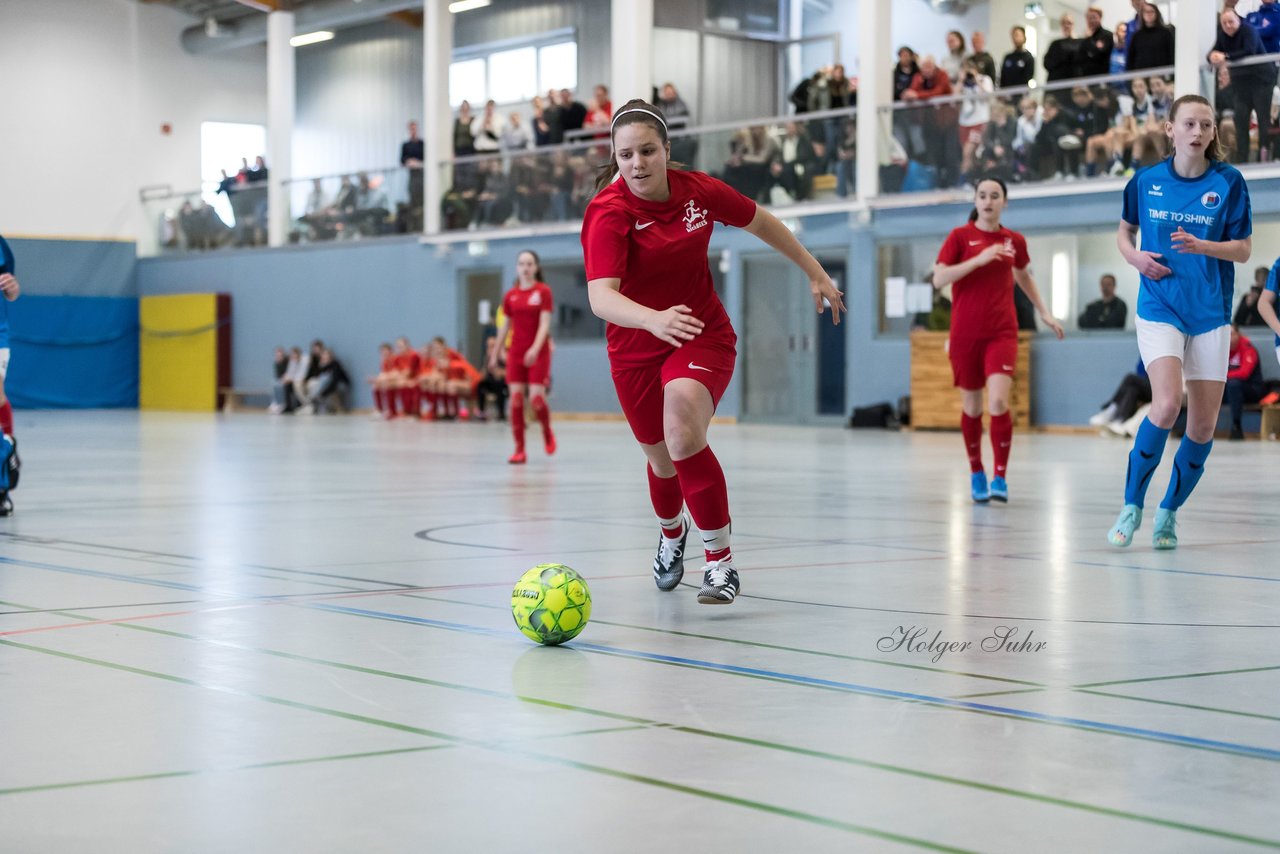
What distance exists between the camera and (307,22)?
122ft

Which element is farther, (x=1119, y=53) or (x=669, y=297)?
(x=1119, y=53)

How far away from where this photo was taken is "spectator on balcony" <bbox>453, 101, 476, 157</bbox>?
103ft

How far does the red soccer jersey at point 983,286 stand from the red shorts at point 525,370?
531 cm

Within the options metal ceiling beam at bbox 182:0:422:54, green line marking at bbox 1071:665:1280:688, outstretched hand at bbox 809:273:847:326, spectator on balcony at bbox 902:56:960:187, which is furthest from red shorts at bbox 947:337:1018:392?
metal ceiling beam at bbox 182:0:422:54

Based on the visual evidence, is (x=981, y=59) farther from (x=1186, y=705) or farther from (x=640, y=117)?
(x=1186, y=705)

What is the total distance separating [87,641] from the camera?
185 inches

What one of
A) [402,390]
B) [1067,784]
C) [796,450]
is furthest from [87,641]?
[402,390]

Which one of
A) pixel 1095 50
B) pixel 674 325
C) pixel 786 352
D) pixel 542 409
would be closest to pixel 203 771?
pixel 674 325

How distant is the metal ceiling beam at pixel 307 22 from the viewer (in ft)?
115

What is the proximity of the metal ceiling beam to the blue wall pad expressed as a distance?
22.1 ft

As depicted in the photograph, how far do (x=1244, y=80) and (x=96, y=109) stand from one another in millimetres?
28248

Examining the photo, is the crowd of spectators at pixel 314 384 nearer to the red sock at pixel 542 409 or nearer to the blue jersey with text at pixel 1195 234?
the red sock at pixel 542 409

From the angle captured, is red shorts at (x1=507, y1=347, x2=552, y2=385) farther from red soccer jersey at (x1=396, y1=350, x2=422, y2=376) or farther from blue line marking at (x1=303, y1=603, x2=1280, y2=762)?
red soccer jersey at (x1=396, y1=350, x2=422, y2=376)

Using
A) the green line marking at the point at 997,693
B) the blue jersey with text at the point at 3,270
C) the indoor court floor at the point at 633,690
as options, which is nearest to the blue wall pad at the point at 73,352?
the blue jersey with text at the point at 3,270
